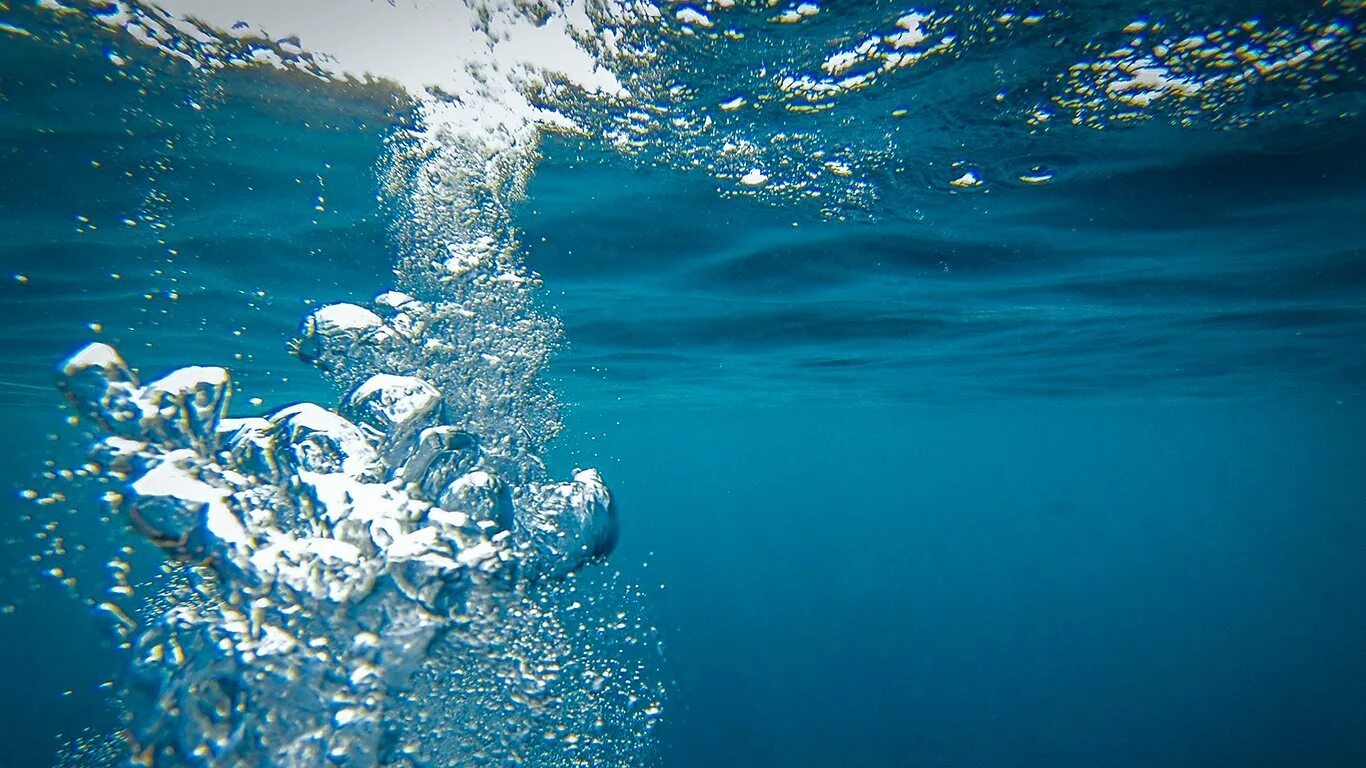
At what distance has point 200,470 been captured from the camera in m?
4.39

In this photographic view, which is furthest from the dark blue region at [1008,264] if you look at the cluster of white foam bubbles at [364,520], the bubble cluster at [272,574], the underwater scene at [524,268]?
the bubble cluster at [272,574]

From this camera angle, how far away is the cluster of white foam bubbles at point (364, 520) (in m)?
4.20

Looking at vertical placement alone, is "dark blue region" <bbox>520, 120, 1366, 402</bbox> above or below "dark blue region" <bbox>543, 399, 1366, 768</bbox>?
above

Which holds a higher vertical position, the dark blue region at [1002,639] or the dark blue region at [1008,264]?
the dark blue region at [1008,264]

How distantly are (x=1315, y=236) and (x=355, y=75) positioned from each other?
13921 millimetres

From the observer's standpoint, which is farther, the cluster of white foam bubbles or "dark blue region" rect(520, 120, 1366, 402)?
"dark blue region" rect(520, 120, 1366, 402)

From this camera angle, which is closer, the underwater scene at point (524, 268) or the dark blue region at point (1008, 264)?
the underwater scene at point (524, 268)

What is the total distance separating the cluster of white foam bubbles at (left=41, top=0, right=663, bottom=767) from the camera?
13.8 ft

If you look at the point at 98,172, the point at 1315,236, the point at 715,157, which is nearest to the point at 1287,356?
the point at 1315,236

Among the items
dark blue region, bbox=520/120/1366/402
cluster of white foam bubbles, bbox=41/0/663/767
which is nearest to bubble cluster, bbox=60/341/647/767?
cluster of white foam bubbles, bbox=41/0/663/767

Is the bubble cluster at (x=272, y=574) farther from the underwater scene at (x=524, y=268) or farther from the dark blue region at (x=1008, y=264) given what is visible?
the dark blue region at (x=1008, y=264)

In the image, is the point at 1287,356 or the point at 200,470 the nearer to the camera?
the point at 200,470

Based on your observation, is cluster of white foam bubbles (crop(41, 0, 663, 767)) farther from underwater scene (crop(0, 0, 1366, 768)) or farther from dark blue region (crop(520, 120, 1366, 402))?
dark blue region (crop(520, 120, 1366, 402))

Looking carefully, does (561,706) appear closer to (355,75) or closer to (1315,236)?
(355,75)
